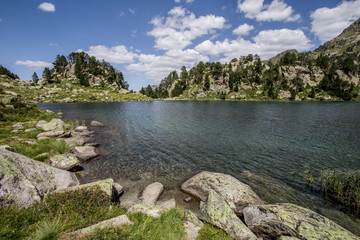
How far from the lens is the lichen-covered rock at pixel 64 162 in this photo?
16844mm

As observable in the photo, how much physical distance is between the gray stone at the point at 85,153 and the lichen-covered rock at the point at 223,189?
45.9ft

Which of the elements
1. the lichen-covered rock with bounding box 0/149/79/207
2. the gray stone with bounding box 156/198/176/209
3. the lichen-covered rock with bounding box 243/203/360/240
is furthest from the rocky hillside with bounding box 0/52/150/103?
the lichen-covered rock with bounding box 243/203/360/240

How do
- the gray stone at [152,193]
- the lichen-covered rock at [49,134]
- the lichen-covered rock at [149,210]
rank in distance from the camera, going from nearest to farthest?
the lichen-covered rock at [149,210] < the gray stone at [152,193] < the lichen-covered rock at [49,134]

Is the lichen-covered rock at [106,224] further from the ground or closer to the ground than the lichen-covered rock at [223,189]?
further from the ground

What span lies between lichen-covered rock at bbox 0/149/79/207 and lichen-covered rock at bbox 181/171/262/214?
1068cm

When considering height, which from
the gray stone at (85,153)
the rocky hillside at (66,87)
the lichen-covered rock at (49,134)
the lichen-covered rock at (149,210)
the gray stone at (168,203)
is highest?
the rocky hillside at (66,87)

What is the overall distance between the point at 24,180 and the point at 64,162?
877 cm

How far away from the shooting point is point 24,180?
30.5 feet

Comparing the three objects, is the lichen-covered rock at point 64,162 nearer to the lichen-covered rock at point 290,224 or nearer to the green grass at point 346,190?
the lichen-covered rock at point 290,224

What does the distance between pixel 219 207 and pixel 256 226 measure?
2.35 meters

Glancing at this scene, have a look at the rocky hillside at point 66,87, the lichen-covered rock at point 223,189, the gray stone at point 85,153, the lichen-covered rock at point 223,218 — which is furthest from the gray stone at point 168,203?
the rocky hillside at point 66,87

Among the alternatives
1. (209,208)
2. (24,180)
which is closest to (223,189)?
(209,208)

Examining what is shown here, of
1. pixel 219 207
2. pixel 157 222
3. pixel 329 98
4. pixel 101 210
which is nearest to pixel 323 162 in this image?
pixel 219 207

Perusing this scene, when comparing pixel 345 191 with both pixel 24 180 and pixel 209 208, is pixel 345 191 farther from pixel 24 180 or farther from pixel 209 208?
pixel 24 180
